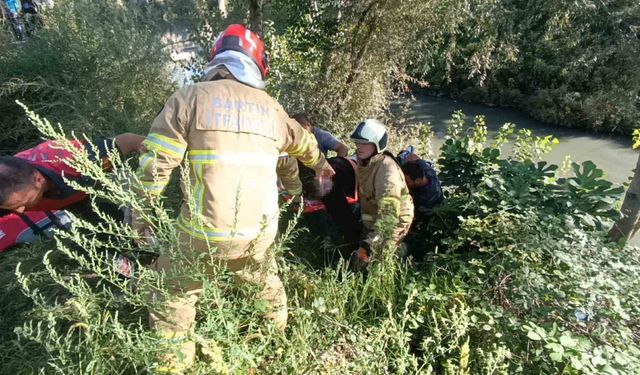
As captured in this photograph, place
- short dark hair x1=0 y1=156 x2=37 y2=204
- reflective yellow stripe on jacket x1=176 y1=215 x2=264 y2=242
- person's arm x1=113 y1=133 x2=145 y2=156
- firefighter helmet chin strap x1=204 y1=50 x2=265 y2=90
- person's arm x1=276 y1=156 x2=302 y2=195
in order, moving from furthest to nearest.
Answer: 1. person's arm x1=113 y1=133 x2=145 y2=156
2. person's arm x1=276 y1=156 x2=302 y2=195
3. short dark hair x1=0 y1=156 x2=37 y2=204
4. firefighter helmet chin strap x1=204 y1=50 x2=265 y2=90
5. reflective yellow stripe on jacket x1=176 y1=215 x2=264 y2=242

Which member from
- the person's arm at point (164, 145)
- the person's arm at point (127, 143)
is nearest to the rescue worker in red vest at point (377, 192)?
the person's arm at point (164, 145)

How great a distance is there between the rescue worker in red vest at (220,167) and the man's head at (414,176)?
4.78 ft

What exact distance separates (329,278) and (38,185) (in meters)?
1.76

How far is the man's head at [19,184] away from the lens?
2158 mm

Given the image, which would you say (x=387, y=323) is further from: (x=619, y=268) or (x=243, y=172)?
(x=619, y=268)

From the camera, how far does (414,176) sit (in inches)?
124

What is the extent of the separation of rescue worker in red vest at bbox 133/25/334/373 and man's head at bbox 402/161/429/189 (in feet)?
4.78

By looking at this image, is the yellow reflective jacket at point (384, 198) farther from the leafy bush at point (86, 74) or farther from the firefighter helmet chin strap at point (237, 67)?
the leafy bush at point (86, 74)

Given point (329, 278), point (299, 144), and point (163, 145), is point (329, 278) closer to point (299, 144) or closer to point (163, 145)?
point (299, 144)

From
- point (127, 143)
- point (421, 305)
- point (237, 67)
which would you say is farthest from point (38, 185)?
point (421, 305)

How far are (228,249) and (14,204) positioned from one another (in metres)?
1.30

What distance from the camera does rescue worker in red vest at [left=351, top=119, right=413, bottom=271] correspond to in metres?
2.59

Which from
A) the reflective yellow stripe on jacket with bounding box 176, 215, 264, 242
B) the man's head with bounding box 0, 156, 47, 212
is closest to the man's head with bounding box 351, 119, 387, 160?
the reflective yellow stripe on jacket with bounding box 176, 215, 264, 242

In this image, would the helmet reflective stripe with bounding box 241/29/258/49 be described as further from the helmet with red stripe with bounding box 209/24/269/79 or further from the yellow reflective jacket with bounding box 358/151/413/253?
the yellow reflective jacket with bounding box 358/151/413/253
